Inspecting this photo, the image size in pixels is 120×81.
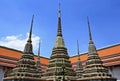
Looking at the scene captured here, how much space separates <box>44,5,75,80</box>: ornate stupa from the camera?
19.3 m

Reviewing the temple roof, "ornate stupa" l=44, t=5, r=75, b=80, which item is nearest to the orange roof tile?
the temple roof

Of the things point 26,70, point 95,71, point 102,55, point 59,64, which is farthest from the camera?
point 102,55

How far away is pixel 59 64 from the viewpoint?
66.4 feet

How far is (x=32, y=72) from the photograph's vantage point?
63.7ft

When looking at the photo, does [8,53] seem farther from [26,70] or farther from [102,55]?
[102,55]

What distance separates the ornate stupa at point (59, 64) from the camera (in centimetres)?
1931

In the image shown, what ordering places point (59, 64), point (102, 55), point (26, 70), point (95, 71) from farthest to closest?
point (102, 55) → point (59, 64) → point (95, 71) → point (26, 70)

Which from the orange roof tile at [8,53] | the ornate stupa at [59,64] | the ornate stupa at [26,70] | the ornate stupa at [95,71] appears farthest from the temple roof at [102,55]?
the ornate stupa at [59,64]

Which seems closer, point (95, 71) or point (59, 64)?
point (95, 71)

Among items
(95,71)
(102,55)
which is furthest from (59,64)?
(102,55)

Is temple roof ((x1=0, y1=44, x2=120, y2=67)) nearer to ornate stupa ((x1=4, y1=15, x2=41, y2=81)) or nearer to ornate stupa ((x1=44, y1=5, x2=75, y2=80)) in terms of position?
ornate stupa ((x1=4, y1=15, x2=41, y2=81))

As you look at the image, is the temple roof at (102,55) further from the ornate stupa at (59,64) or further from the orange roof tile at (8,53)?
the ornate stupa at (59,64)

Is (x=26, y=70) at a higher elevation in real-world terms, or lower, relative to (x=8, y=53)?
lower

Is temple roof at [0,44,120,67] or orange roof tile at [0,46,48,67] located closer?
temple roof at [0,44,120,67]
